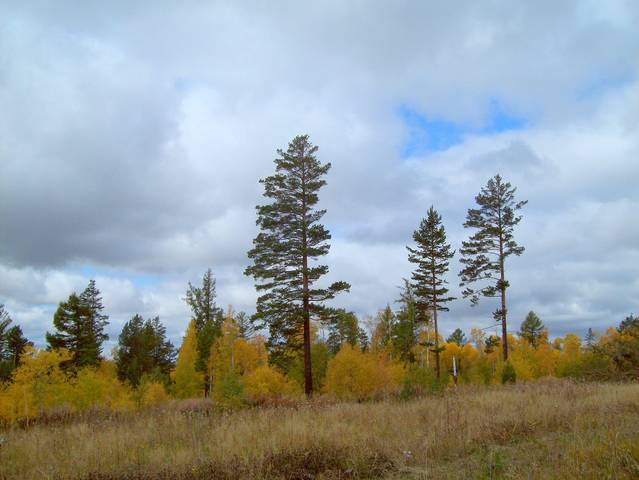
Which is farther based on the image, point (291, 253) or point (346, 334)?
point (346, 334)

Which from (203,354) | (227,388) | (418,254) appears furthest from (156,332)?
(227,388)

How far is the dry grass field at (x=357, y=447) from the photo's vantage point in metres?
5.90

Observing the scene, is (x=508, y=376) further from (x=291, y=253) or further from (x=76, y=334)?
(x=76, y=334)

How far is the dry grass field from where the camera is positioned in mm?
5902

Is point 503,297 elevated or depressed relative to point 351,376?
elevated

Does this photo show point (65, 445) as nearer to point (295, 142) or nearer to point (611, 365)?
point (295, 142)

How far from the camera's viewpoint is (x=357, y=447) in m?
6.75

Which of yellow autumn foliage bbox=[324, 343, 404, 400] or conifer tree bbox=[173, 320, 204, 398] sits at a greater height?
yellow autumn foliage bbox=[324, 343, 404, 400]

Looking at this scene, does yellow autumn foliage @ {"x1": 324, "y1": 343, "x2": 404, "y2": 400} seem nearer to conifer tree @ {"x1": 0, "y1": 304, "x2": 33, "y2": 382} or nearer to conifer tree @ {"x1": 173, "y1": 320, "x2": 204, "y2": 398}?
conifer tree @ {"x1": 173, "y1": 320, "x2": 204, "y2": 398}

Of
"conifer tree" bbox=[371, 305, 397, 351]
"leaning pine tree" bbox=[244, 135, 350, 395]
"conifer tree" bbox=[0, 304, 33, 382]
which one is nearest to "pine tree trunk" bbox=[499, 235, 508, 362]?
"leaning pine tree" bbox=[244, 135, 350, 395]

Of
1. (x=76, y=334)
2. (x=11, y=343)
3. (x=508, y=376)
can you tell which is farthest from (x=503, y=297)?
(x=11, y=343)

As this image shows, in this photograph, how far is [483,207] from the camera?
30.2 metres

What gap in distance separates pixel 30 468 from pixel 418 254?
1149 inches

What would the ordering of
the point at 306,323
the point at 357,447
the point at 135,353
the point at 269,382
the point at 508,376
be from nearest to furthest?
1. the point at 357,447
2. the point at 306,323
3. the point at 508,376
4. the point at 269,382
5. the point at 135,353
